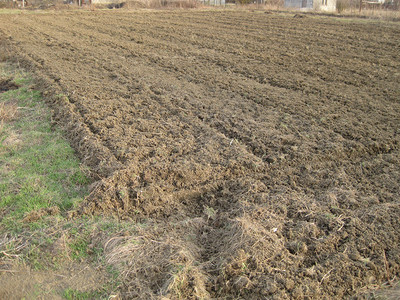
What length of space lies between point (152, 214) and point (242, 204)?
107cm

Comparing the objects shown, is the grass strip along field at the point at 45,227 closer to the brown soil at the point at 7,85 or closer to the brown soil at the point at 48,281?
the brown soil at the point at 48,281

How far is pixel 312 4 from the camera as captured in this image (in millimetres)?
34344

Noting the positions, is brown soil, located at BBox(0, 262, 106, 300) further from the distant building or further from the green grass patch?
the distant building

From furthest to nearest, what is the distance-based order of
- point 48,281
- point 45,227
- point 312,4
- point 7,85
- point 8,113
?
point 312,4 → point 7,85 → point 8,113 → point 45,227 → point 48,281

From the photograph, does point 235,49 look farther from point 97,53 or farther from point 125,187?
point 125,187

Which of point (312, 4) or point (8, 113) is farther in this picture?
point (312, 4)

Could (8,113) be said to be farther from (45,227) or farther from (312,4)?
(312,4)

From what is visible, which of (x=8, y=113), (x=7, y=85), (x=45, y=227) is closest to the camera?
(x=45, y=227)

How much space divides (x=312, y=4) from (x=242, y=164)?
1340 inches

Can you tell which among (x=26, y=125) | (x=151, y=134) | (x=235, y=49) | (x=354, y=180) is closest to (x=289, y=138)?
(x=354, y=180)

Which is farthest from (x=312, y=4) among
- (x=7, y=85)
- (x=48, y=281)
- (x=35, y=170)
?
(x=48, y=281)

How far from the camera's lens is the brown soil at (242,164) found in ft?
10.9

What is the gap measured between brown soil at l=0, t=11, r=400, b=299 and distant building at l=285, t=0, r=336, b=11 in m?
25.5

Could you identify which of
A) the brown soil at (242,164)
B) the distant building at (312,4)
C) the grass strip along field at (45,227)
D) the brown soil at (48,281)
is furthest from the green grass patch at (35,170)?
the distant building at (312,4)
